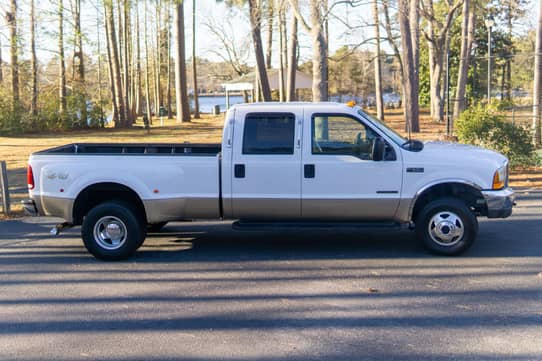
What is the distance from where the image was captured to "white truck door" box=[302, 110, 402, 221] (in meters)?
7.93

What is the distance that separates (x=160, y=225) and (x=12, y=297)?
3.18 m

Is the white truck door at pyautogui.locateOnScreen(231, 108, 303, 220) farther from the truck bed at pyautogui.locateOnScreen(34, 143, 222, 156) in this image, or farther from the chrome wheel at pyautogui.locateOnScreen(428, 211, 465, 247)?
the chrome wheel at pyautogui.locateOnScreen(428, 211, 465, 247)

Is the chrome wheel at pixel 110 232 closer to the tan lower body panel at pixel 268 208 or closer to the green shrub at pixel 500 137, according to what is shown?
the tan lower body panel at pixel 268 208

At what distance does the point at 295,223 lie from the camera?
A: 814 centimetres

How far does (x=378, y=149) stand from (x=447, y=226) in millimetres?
1326

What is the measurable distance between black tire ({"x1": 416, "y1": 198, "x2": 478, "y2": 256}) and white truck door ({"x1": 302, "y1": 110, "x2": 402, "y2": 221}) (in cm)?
44

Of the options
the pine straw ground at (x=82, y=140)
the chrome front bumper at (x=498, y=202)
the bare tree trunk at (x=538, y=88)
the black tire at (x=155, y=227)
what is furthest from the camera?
the bare tree trunk at (x=538, y=88)

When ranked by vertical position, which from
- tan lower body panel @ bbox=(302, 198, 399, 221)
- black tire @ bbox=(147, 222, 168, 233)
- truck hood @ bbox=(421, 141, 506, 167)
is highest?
truck hood @ bbox=(421, 141, 506, 167)

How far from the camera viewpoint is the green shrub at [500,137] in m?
16.0

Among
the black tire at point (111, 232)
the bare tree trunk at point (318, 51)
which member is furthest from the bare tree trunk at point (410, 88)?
the black tire at point (111, 232)

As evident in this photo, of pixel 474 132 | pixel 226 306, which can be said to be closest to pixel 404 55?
pixel 474 132

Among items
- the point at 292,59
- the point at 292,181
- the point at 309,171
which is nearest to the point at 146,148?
the point at 292,181

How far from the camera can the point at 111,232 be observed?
820 cm

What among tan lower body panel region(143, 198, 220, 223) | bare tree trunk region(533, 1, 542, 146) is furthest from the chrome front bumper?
bare tree trunk region(533, 1, 542, 146)
